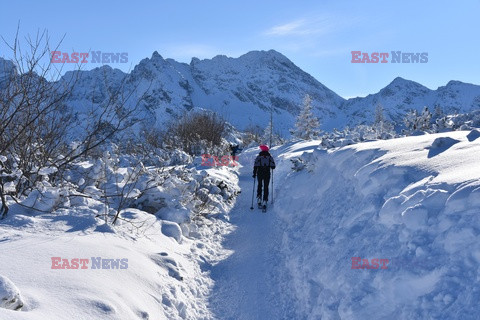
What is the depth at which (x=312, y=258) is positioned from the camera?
191 inches

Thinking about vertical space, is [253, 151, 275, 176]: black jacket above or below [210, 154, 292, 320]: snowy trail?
above

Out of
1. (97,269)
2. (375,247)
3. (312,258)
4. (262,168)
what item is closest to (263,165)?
(262,168)

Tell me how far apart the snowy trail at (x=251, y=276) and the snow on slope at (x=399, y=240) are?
29 centimetres

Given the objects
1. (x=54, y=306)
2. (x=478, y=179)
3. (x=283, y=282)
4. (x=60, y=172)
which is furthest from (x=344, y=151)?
(x=54, y=306)

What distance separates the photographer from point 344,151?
827cm

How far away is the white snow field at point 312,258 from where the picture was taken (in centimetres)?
287

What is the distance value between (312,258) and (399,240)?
1590mm

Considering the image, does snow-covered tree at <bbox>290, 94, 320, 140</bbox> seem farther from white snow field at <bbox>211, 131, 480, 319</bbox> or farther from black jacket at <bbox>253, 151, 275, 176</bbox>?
white snow field at <bbox>211, 131, 480, 319</bbox>

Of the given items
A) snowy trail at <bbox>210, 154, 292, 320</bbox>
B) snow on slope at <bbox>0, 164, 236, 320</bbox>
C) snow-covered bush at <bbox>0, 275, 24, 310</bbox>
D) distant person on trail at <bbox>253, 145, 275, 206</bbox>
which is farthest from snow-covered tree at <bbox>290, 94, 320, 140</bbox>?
snow-covered bush at <bbox>0, 275, 24, 310</bbox>

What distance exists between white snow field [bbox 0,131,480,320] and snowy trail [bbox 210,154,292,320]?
25 mm

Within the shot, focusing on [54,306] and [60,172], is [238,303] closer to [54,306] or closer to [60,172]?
[54,306]

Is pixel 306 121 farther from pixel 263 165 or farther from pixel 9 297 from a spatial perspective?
pixel 9 297

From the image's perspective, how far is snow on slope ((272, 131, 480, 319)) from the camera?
2.83 m

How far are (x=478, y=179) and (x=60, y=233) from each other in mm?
4882
